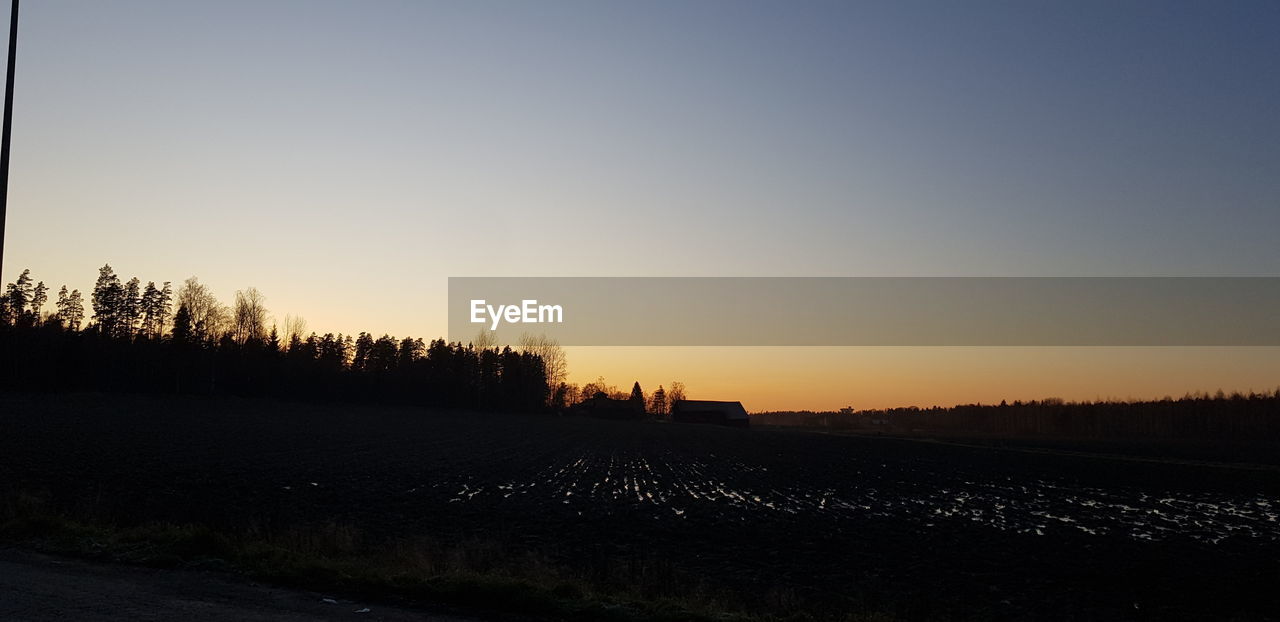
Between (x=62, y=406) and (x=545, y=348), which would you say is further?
(x=545, y=348)

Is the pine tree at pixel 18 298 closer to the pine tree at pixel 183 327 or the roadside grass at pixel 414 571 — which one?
the pine tree at pixel 183 327

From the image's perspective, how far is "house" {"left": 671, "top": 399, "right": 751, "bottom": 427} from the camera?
179 metres

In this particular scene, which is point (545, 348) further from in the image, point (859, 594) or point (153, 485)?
point (859, 594)

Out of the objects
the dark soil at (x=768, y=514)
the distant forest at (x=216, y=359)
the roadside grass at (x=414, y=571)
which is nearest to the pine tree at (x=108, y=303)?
the distant forest at (x=216, y=359)

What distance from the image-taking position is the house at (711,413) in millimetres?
179000

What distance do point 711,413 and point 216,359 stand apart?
9709 centimetres

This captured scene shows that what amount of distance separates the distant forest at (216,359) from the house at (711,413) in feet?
101

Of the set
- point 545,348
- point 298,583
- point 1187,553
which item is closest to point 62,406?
point 298,583

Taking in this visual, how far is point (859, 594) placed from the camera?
1493 cm

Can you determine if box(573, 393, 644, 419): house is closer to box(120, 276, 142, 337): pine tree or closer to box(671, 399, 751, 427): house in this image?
box(671, 399, 751, 427): house

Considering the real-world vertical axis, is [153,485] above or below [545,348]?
below

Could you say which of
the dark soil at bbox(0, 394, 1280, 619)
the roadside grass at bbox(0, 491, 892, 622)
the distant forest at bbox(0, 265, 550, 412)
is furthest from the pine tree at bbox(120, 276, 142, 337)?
the roadside grass at bbox(0, 491, 892, 622)

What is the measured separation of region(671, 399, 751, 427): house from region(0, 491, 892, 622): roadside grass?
163216 millimetres

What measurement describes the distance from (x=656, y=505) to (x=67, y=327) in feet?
414
